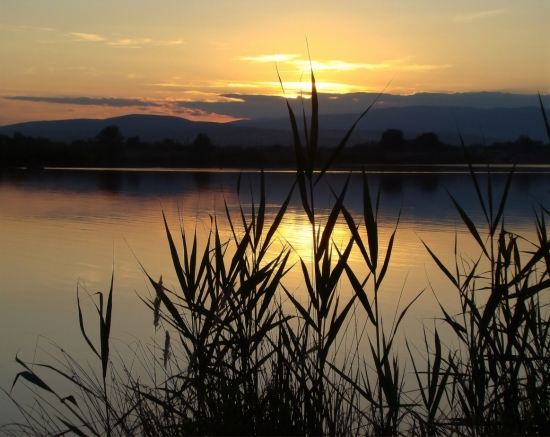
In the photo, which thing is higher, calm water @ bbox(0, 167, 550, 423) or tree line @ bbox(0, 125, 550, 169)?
tree line @ bbox(0, 125, 550, 169)

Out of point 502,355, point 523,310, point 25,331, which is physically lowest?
point 25,331

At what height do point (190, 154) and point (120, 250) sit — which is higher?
point (190, 154)

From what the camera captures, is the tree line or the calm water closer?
the calm water

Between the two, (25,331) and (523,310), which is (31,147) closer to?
(25,331)

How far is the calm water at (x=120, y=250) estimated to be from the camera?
4.56 meters

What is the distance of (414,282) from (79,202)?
8.56m

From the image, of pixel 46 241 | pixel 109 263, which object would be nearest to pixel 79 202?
pixel 46 241

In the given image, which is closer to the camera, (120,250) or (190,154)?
(120,250)

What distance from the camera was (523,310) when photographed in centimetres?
228

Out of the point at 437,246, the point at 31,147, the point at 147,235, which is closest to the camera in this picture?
the point at 437,246

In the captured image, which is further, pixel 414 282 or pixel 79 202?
pixel 79 202

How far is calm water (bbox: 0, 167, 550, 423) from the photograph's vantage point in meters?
4.56

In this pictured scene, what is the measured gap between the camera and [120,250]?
286 inches

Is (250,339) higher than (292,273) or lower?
higher
